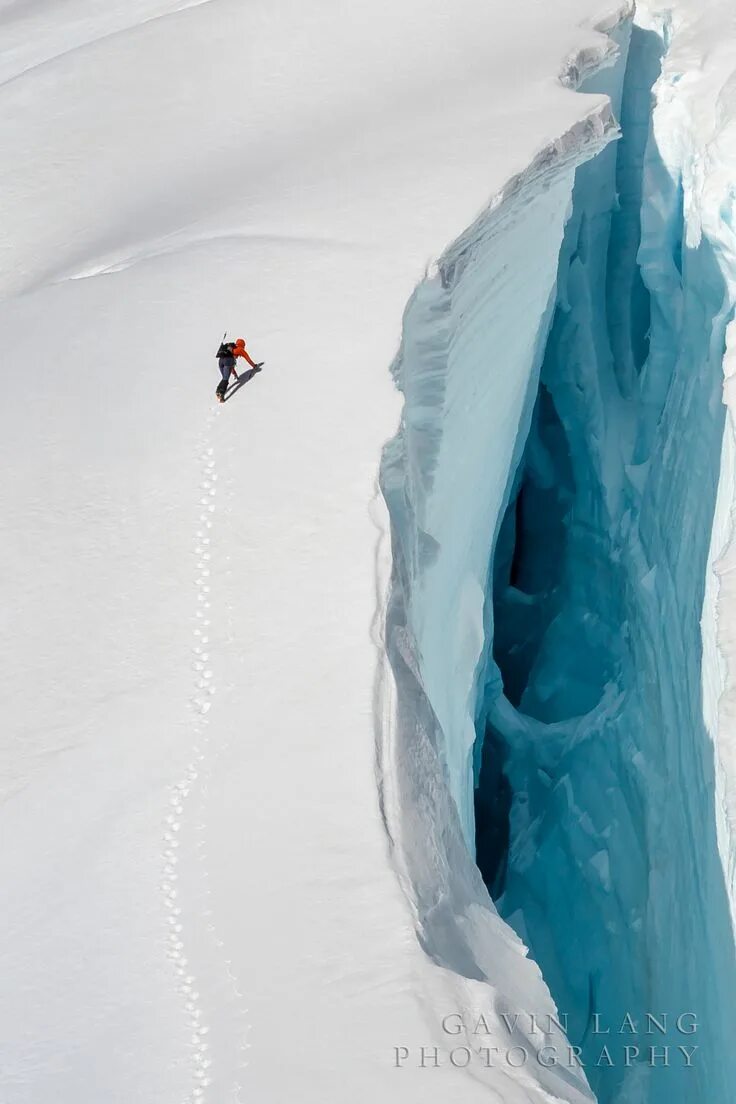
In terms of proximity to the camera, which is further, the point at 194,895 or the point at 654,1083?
the point at 654,1083

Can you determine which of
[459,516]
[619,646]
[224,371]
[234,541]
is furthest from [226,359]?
[619,646]

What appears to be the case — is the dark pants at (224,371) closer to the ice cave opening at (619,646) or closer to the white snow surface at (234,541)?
the white snow surface at (234,541)

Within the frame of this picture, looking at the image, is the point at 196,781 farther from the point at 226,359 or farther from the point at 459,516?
the point at 459,516

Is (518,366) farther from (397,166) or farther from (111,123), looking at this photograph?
(111,123)

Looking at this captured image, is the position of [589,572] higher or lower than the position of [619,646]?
higher

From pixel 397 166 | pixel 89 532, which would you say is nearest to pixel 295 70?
pixel 397 166

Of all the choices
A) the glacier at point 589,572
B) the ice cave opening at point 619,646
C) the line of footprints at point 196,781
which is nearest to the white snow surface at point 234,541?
the line of footprints at point 196,781

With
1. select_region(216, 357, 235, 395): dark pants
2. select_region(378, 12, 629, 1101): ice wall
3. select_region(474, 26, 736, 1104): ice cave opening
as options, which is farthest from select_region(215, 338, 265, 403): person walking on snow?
select_region(474, 26, 736, 1104): ice cave opening
